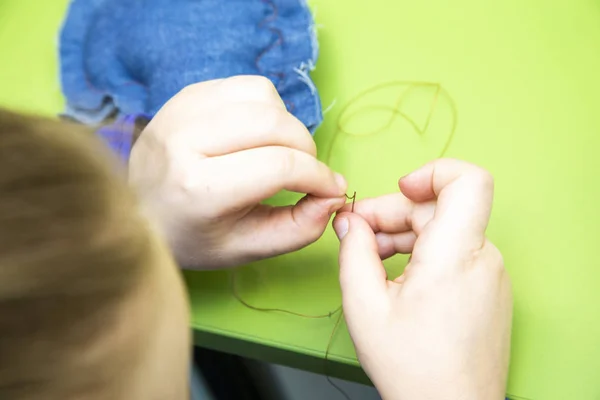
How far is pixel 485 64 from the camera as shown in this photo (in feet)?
1.76

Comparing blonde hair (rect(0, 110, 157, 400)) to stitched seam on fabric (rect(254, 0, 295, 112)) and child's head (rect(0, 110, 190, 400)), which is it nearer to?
child's head (rect(0, 110, 190, 400))

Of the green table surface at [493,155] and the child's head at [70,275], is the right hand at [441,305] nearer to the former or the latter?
the green table surface at [493,155]

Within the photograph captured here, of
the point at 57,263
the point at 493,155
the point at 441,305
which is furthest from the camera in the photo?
the point at 493,155

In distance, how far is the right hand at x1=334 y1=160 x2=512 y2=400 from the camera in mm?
376

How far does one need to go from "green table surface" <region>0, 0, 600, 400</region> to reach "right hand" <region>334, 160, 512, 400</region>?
0.05 metres

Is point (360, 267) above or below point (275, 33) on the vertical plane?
below

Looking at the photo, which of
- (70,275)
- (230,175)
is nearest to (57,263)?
Answer: (70,275)

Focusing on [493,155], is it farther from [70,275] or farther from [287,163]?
[70,275]

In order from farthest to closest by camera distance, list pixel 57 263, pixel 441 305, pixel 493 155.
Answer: pixel 493 155 → pixel 441 305 → pixel 57 263

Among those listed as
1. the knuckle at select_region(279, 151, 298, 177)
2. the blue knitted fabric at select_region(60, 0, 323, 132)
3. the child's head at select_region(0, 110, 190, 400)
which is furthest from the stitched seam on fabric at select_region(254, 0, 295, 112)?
the child's head at select_region(0, 110, 190, 400)

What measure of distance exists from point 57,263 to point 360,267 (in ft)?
0.75

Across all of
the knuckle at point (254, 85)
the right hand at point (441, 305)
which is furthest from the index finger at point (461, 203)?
the knuckle at point (254, 85)

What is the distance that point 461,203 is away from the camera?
0.40m

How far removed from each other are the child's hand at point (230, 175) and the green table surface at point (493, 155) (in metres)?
0.05
